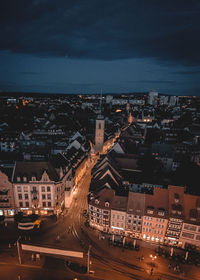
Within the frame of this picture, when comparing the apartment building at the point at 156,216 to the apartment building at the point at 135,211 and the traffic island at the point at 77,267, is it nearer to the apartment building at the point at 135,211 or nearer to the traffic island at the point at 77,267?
the apartment building at the point at 135,211

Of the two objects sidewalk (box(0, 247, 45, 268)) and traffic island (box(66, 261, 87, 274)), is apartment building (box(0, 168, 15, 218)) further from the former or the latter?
traffic island (box(66, 261, 87, 274))

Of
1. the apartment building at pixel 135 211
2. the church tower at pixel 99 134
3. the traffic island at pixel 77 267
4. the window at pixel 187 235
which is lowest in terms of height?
the traffic island at pixel 77 267

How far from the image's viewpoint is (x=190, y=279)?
40.0 meters

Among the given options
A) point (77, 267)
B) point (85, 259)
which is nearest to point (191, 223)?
point (85, 259)

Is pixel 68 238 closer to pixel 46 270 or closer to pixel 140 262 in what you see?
pixel 46 270

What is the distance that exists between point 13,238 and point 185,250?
153ft

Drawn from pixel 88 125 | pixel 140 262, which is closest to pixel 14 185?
pixel 140 262

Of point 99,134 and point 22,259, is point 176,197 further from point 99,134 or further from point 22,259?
point 99,134

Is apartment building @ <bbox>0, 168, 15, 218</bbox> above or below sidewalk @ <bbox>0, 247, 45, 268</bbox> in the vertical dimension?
above

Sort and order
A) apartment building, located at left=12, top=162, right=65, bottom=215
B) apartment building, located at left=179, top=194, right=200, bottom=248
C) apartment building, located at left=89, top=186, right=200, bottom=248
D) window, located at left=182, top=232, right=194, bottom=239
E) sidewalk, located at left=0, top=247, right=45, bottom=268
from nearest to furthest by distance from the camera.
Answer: sidewalk, located at left=0, top=247, right=45, bottom=268 → apartment building, located at left=179, top=194, right=200, bottom=248 → apartment building, located at left=89, top=186, right=200, bottom=248 → window, located at left=182, top=232, right=194, bottom=239 → apartment building, located at left=12, top=162, right=65, bottom=215

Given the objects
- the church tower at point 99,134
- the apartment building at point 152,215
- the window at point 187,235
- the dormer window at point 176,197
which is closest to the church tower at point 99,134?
the church tower at point 99,134

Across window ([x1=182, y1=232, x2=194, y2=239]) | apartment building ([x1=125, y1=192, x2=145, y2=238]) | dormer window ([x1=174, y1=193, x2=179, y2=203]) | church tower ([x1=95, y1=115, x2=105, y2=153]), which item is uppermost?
church tower ([x1=95, y1=115, x2=105, y2=153])

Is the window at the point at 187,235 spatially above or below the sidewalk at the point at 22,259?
above

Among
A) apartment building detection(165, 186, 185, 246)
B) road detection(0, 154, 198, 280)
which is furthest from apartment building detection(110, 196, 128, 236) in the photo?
apartment building detection(165, 186, 185, 246)
